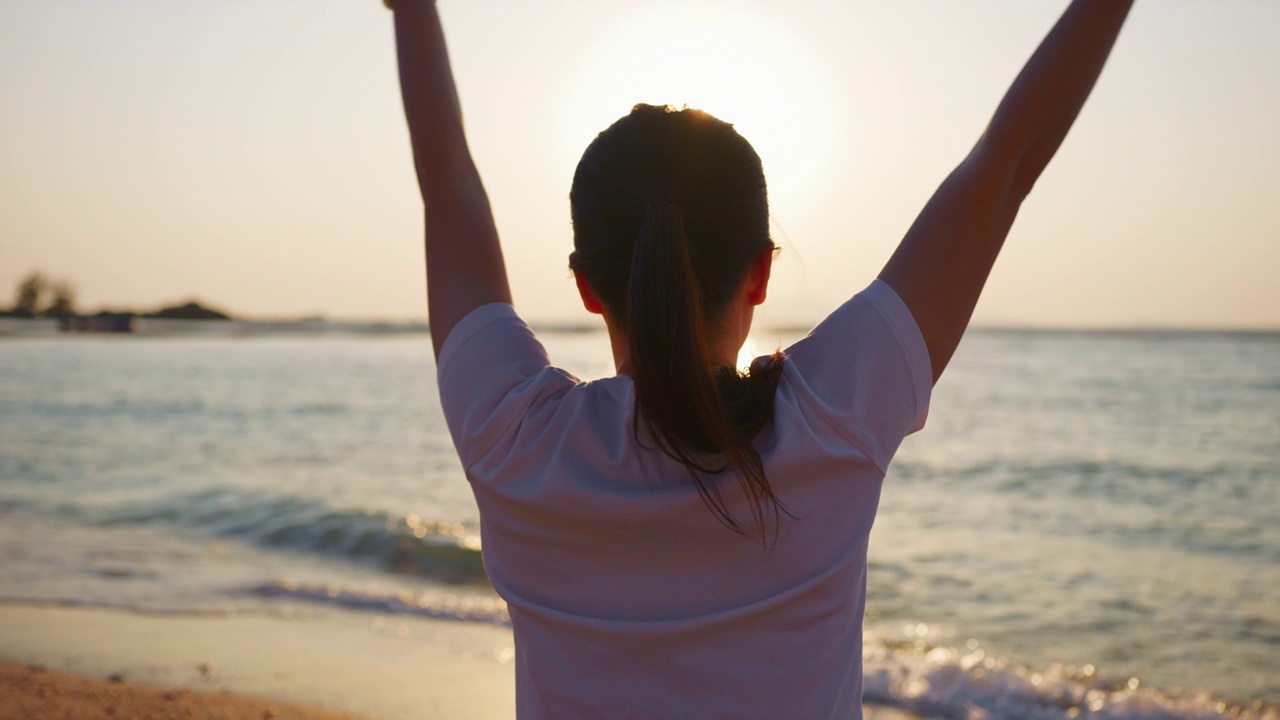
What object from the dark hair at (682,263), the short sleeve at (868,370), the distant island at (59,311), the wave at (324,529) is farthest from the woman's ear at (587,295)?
the distant island at (59,311)

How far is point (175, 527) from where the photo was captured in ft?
31.2

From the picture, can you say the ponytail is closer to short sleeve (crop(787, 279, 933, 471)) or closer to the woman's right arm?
short sleeve (crop(787, 279, 933, 471))

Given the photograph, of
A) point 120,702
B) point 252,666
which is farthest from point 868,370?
point 252,666

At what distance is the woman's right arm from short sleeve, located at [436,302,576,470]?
37cm

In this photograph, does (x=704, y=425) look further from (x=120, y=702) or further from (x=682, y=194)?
(x=120, y=702)

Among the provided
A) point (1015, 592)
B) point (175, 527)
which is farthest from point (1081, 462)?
point (175, 527)

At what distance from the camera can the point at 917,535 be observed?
967 centimetres

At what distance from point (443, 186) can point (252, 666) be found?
4659 mm

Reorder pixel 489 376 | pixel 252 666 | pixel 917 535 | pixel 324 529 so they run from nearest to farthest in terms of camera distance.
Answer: pixel 489 376 → pixel 252 666 → pixel 324 529 → pixel 917 535

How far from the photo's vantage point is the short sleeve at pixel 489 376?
102 centimetres

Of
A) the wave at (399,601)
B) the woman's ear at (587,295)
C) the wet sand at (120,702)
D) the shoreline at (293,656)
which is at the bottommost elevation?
the wave at (399,601)

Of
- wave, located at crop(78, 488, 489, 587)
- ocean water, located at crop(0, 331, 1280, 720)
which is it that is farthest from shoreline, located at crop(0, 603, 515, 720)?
wave, located at crop(78, 488, 489, 587)

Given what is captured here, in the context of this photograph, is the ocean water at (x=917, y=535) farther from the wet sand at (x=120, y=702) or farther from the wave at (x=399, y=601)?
the wet sand at (x=120, y=702)

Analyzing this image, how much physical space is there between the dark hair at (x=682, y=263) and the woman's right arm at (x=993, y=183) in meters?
0.16
